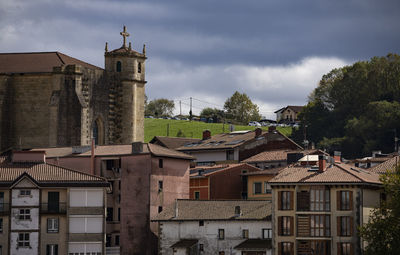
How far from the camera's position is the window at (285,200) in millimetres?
81875

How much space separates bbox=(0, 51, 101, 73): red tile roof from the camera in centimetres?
10481

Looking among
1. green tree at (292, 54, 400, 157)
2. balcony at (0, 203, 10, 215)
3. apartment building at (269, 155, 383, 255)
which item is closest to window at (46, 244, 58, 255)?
balcony at (0, 203, 10, 215)

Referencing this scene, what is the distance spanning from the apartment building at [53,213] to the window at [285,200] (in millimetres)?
12819

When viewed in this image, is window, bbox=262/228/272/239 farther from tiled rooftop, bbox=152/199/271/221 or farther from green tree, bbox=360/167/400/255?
green tree, bbox=360/167/400/255

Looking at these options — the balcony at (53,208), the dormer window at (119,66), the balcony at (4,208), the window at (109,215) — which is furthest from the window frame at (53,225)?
the dormer window at (119,66)

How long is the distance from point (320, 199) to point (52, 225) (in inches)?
773

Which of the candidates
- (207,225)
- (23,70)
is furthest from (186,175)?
(23,70)

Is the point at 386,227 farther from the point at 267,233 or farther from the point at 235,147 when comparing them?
the point at 235,147

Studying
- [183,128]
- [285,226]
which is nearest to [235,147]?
[285,226]

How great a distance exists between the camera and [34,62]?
106 meters

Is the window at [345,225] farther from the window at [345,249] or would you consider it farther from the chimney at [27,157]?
the chimney at [27,157]

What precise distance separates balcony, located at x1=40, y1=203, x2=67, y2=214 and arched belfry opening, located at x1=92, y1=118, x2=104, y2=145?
22345 mm

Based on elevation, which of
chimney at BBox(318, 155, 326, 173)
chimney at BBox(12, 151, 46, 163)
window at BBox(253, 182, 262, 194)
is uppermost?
chimney at BBox(12, 151, 46, 163)

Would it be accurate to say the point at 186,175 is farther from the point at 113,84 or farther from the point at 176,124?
the point at 176,124
